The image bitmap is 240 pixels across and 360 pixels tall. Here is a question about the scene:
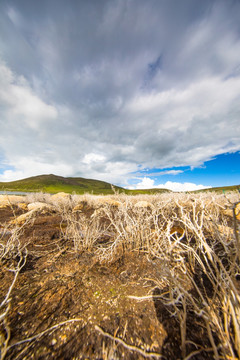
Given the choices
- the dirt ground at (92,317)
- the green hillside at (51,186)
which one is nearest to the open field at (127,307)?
the dirt ground at (92,317)

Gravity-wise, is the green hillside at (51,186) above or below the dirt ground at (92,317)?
above

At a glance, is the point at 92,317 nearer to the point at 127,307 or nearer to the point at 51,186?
the point at 127,307

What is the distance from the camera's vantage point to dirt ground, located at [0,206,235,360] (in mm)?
1277

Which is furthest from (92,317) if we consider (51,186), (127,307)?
(51,186)

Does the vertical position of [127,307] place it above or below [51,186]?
below

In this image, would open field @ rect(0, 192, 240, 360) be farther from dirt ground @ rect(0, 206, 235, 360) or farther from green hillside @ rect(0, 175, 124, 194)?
green hillside @ rect(0, 175, 124, 194)

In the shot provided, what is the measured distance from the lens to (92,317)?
5.32 ft

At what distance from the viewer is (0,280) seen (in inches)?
89.5

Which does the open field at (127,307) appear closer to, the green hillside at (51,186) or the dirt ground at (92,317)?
the dirt ground at (92,317)

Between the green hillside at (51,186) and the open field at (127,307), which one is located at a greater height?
the green hillside at (51,186)

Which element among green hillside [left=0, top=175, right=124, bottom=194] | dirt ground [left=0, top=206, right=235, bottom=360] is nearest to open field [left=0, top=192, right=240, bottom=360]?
dirt ground [left=0, top=206, right=235, bottom=360]

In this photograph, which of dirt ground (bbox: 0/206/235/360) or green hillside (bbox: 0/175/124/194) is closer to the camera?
dirt ground (bbox: 0/206/235/360)

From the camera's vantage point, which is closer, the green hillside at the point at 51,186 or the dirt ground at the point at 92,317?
the dirt ground at the point at 92,317

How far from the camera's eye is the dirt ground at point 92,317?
1277 mm
